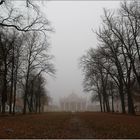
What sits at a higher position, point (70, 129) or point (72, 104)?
point (72, 104)

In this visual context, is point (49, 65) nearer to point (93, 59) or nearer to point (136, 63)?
point (93, 59)

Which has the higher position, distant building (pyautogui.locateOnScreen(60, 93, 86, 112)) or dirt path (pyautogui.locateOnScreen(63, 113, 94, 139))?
distant building (pyautogui.locateOnScreen(60, 93, 86, 112))

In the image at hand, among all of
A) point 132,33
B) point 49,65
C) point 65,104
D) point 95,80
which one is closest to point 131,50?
point 132,33

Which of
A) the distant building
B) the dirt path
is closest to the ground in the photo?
the dirt path

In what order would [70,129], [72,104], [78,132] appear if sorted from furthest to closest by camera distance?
[72,104] → [70,129] → [78,132]

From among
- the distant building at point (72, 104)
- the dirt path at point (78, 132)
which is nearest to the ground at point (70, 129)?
the dirt path at point (78, 132)

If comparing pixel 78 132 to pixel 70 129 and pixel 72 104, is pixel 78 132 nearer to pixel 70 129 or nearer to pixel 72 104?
pixel 70 129

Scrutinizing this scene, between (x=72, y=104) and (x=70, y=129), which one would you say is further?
(x=72, y=104)

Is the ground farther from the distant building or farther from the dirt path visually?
the distant building

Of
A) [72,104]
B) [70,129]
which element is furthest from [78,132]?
[72,104]

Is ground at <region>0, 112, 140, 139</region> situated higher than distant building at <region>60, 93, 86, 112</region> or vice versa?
distant building at <region>60, 93, 86, 112</region>

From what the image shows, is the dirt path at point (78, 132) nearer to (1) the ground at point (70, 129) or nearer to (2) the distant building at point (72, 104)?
(1) the ground at point (70, 129)

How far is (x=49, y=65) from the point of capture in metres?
42.8

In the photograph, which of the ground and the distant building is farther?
the distant building
